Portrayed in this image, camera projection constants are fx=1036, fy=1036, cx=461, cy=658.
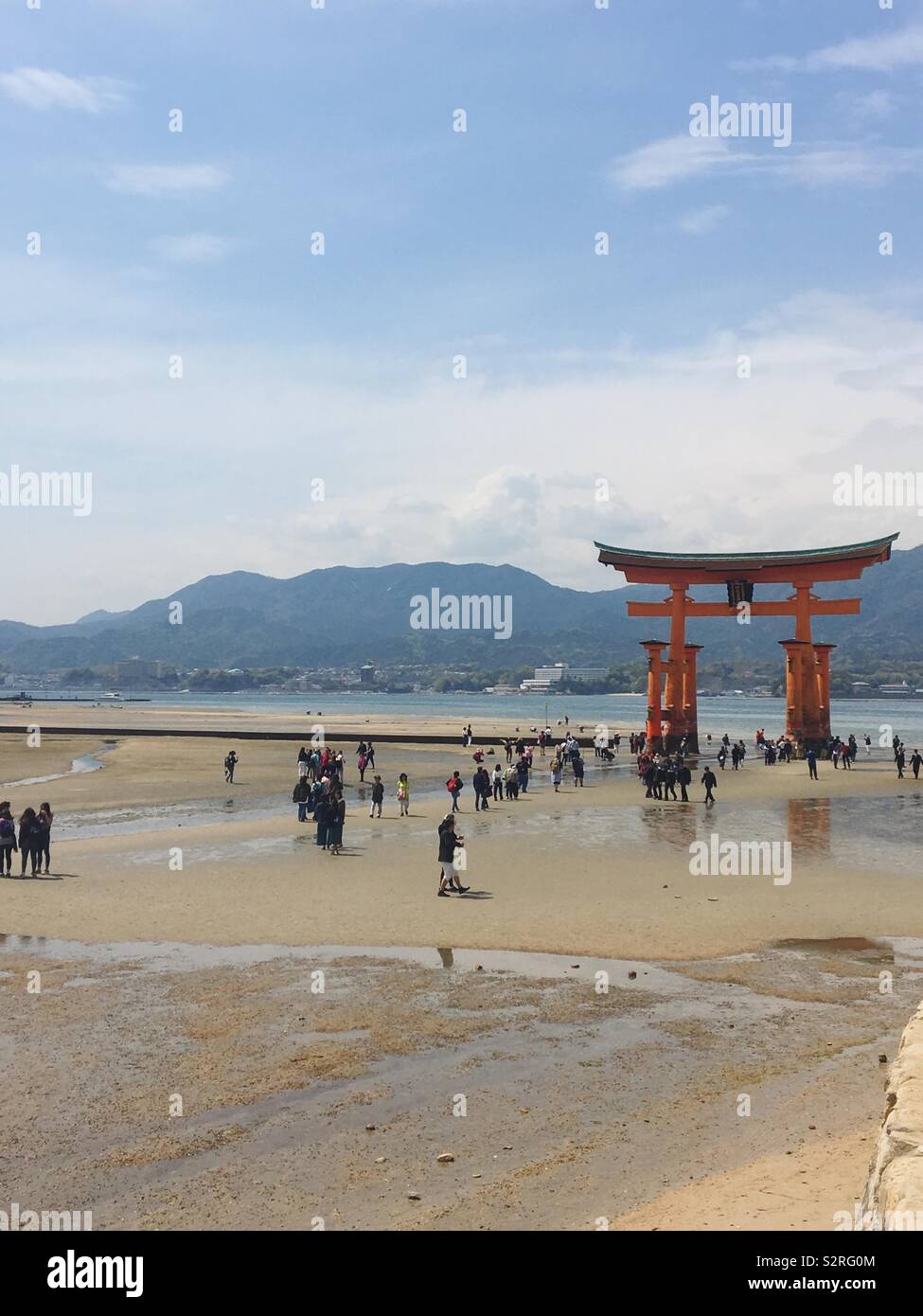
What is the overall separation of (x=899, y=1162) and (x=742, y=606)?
47.3 meters

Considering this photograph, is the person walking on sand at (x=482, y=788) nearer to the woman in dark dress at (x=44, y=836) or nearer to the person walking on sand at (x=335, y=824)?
the person walking on sand at (x=335, y=824)

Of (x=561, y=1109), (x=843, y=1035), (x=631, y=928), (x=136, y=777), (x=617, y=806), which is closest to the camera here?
(x=561, y=1109)

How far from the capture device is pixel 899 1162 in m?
5.32

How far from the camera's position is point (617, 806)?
3253 centimetres

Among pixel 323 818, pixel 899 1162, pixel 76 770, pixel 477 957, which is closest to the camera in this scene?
pixel 899 1162

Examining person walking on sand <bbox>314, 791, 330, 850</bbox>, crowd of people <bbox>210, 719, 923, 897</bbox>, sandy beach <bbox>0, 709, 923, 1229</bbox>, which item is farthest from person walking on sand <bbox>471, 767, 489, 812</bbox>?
person walking on sand <bbox>314, 791, 330, 850</bbox>

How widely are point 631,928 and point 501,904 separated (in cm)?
260

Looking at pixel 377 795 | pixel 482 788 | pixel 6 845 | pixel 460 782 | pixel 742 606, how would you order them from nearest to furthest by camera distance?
pixel 6 845
pixel 377 795
pixel 482 788
pixel 460 782
pixel 742 606

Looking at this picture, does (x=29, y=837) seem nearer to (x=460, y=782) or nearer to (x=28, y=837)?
(x=28, y=837)

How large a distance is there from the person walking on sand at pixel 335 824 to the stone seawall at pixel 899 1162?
16.9 meters

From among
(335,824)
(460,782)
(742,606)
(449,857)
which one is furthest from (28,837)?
(742,606)
